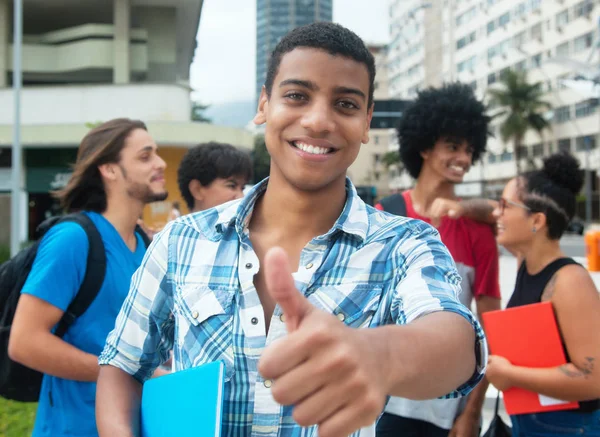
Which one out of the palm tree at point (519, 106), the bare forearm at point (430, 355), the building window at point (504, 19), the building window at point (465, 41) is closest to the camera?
the bare forearm at point (430, 355)

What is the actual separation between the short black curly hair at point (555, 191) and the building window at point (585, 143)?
47221 mm

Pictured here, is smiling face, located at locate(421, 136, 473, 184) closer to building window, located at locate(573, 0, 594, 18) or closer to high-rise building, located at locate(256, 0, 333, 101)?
building window, located at locate(573, 0, 594, 18)

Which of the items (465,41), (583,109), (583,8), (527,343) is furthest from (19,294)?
(465,41)

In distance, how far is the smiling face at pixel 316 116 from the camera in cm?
161

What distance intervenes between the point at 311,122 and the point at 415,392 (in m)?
0.75

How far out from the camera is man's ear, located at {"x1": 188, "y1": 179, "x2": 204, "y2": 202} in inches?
170

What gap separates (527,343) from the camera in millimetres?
2721

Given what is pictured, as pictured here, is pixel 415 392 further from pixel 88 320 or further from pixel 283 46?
pixel 88 320

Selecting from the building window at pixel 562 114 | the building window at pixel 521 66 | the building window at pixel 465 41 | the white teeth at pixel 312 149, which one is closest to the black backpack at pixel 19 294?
the white teeth at pixel 312 149

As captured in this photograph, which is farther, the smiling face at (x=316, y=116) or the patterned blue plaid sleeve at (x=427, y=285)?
the smiling face at (x=316, y=116)

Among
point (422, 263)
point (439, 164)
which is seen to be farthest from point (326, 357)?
point (439, 164)

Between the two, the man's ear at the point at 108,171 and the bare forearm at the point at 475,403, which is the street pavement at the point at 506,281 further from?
the man's ear at the point at 108,171

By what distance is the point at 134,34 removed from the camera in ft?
72.9

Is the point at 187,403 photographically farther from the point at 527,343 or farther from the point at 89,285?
the point at 527,343
